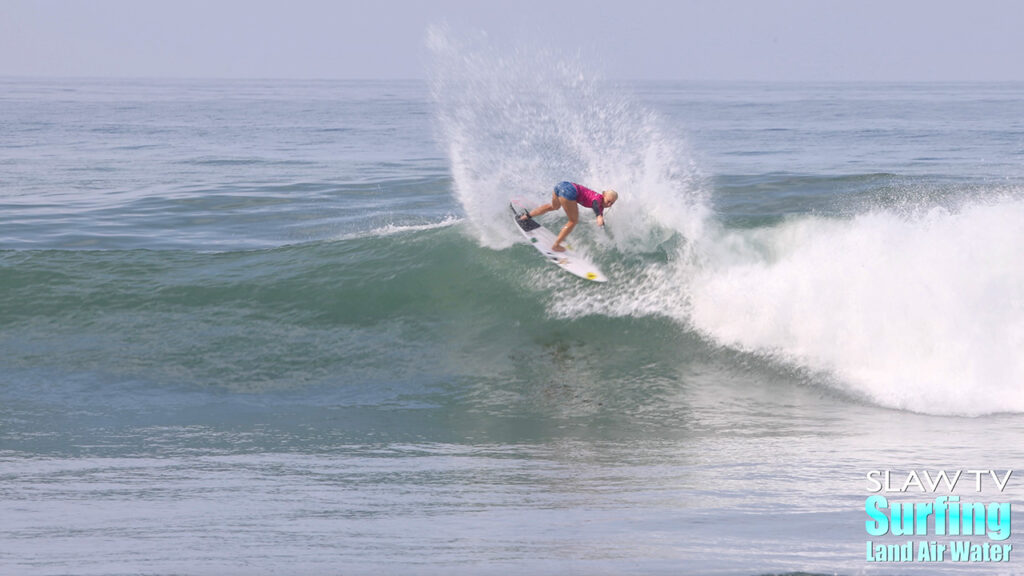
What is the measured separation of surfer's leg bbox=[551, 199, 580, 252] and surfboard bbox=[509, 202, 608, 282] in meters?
0.09

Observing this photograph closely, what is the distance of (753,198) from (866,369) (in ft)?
37.9

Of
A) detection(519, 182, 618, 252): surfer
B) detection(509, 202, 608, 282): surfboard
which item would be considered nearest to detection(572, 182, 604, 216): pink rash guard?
detection(519, 182, 618, 252): surfer

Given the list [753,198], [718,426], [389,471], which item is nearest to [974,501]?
[718,426]

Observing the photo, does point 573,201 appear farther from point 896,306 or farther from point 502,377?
point 896,306

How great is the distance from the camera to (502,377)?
10477mm

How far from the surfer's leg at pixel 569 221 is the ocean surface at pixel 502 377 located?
1.21 feet

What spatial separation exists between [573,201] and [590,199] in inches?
9.3

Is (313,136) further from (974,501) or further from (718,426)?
(974,501)

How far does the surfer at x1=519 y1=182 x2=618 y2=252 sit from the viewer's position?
12.2 meters
